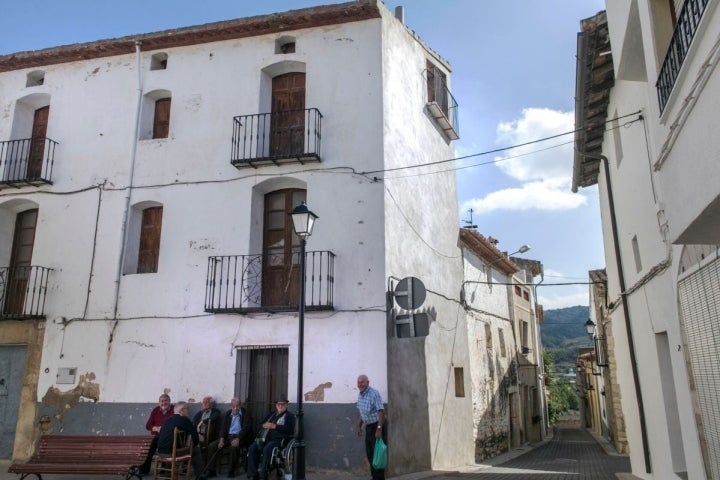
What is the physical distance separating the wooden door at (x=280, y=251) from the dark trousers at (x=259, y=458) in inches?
106

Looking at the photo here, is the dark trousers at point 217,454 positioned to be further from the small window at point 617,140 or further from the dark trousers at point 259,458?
the small window at point 617,140

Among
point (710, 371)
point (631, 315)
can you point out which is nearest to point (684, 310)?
point (710, 371)

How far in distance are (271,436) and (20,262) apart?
7782mm

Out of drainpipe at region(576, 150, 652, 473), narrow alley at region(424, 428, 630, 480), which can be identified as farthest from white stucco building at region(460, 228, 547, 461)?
drainpipe at region(576, 150, 652, 473)

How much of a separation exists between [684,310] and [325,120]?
24.6ft

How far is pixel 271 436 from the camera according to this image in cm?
920

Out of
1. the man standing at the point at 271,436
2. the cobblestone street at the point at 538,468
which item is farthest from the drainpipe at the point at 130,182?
the man standing at the point at 271,436

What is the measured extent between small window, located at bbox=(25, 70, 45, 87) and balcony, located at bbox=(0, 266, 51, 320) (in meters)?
4.51

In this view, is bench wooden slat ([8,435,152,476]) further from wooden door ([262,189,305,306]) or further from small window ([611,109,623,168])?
small window ([611,109,623,168])

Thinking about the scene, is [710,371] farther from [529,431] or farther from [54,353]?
[529,431]

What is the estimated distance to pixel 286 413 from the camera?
366 inches

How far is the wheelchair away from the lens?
9039mm

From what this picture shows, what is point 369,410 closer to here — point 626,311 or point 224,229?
point 224,229

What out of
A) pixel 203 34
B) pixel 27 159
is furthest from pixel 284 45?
pixel 27 159
